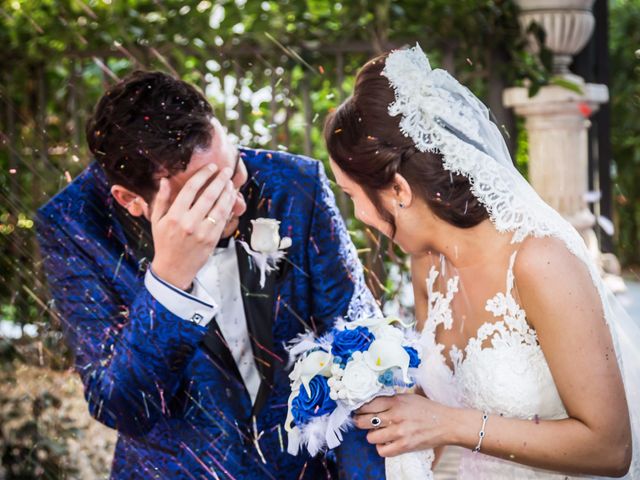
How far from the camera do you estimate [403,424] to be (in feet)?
7.47

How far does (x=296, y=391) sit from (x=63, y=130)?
13.5ft

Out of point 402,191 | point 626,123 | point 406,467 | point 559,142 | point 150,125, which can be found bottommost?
point 626,123

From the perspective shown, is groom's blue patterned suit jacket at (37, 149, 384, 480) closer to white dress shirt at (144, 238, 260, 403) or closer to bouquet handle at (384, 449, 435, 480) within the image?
white dress shirt at (144, 238, 260, 403)

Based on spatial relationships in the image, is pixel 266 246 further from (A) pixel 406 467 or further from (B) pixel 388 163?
(A) pixel 406 467

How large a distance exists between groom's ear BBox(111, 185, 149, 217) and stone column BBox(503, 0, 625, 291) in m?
2.83

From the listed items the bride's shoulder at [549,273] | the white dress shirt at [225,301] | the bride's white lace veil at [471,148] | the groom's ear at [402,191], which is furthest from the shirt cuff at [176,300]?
the bride's shoulder at [549,273]

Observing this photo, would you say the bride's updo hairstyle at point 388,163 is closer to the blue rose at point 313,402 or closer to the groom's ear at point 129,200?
the blue rose at point 313,402

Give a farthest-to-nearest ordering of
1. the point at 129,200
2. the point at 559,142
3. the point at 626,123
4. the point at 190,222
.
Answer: the point at 626,123, the point at 559,142, the point at 129,200, the point at 190,222

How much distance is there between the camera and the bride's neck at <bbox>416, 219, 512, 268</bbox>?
2.47m

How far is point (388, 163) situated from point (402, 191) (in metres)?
0.09

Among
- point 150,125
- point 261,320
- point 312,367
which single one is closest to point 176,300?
point 261,320

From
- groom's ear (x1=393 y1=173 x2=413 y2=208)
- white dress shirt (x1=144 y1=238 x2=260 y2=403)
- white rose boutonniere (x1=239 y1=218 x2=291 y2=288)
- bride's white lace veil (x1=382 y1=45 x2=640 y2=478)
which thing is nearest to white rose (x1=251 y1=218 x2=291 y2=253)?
white rose boutonniere (x1=239 y1=218 x2=291 y2=288)

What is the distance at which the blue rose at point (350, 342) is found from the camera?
7.34 feet

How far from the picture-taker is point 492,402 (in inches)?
99.5
